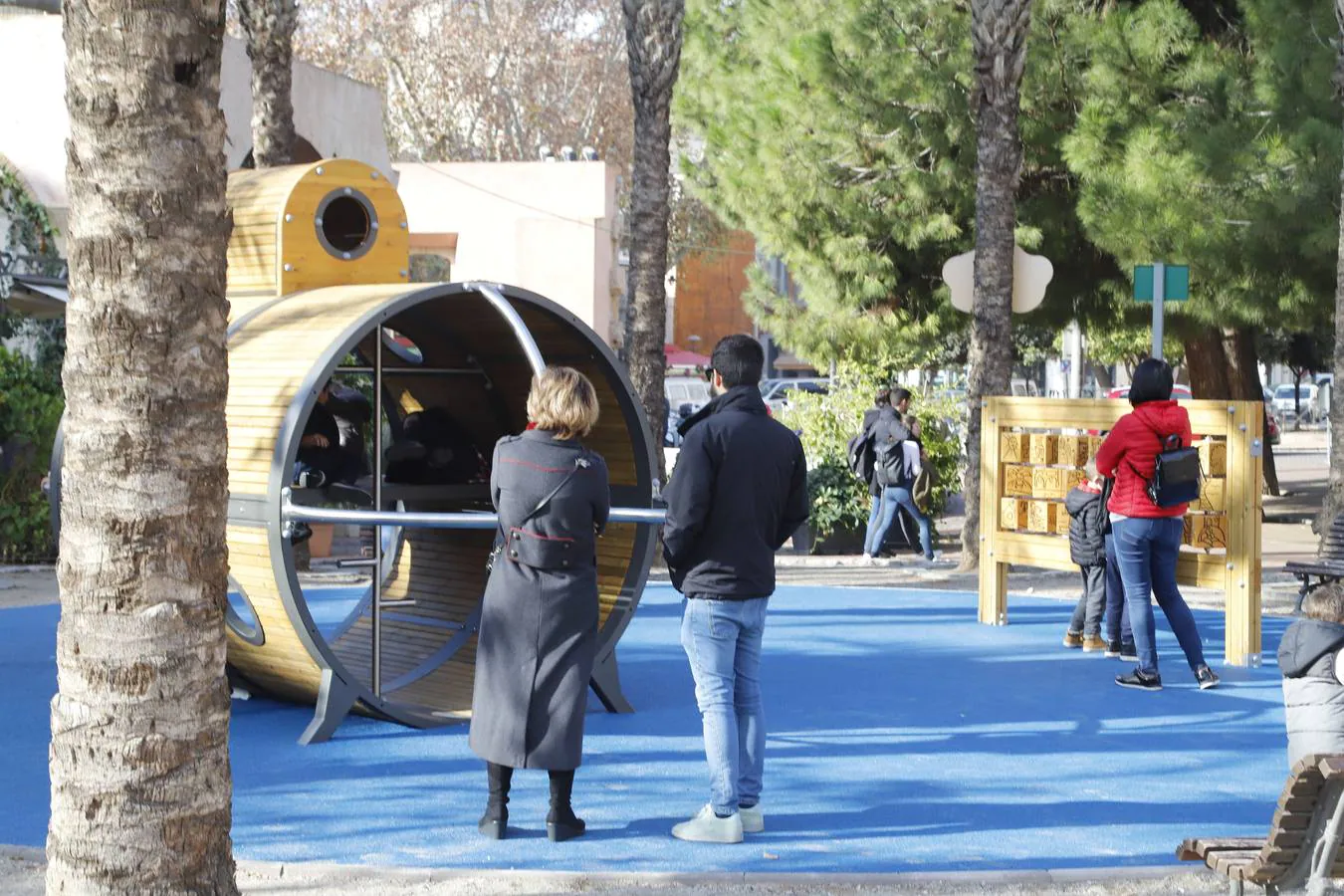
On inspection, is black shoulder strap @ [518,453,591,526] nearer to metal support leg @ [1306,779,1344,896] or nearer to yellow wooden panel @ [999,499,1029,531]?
metal support leg @ [1306,779,1344,896]

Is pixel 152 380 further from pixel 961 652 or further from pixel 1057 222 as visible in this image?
pixel 1057 222

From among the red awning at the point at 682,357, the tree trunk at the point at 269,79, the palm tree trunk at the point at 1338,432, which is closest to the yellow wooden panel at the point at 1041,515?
the palm tree trunk at the point at 1338,432

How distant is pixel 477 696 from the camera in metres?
6.13

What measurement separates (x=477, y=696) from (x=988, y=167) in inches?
373

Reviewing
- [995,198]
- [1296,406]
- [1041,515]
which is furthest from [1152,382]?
[1296,406]

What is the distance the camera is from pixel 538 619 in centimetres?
605

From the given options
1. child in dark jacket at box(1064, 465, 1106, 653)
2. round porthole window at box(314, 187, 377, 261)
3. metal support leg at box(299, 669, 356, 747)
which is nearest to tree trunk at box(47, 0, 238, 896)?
metal support leg at box(299, 669, 356, 747)

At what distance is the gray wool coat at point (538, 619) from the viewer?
601 cm

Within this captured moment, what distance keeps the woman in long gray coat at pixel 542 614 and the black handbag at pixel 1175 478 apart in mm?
3947

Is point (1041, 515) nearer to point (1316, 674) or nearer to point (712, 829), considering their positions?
point (712, 829)

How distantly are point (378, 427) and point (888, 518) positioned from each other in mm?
8152

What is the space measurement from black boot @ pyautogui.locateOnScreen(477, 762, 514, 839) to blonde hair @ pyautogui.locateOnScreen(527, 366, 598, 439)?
1.22 m

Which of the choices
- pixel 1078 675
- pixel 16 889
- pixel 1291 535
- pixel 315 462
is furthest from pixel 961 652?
pixel 1291 535

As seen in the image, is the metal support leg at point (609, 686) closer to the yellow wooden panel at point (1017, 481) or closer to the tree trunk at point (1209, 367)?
the yellow wooden panel at point (1017, 481)
